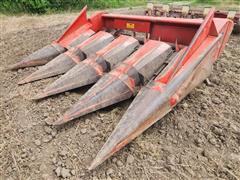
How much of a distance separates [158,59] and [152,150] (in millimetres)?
1026

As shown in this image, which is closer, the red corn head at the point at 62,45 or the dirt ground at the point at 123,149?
the dirt ground at the point at 123,149

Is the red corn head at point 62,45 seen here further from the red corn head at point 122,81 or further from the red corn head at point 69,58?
Answer: the red corn head at point 122,81

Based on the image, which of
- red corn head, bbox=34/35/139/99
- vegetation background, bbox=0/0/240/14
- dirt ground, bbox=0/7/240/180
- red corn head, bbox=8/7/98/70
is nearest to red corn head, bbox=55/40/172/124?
dirt ground, bbox=0/7/240/180

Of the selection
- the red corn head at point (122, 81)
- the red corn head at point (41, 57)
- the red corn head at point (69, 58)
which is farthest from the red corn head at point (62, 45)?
the red corn head at point (122, 81)

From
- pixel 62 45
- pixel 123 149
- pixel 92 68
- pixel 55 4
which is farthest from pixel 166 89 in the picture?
pixel 55 4

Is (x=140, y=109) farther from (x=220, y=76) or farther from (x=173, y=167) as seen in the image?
(x=220, y=76)

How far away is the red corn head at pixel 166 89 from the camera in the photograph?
6.63 ft

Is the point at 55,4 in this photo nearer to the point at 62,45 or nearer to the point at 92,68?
the point at 62,45

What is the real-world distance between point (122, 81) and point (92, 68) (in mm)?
489

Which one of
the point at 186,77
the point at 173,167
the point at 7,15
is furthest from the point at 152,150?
the point at 7,15

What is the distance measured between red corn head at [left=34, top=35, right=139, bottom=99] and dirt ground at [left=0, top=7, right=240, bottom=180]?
0.11 m

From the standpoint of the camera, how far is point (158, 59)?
277 centimetres

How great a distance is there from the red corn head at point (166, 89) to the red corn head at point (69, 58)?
105cm

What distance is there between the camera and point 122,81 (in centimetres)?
256
